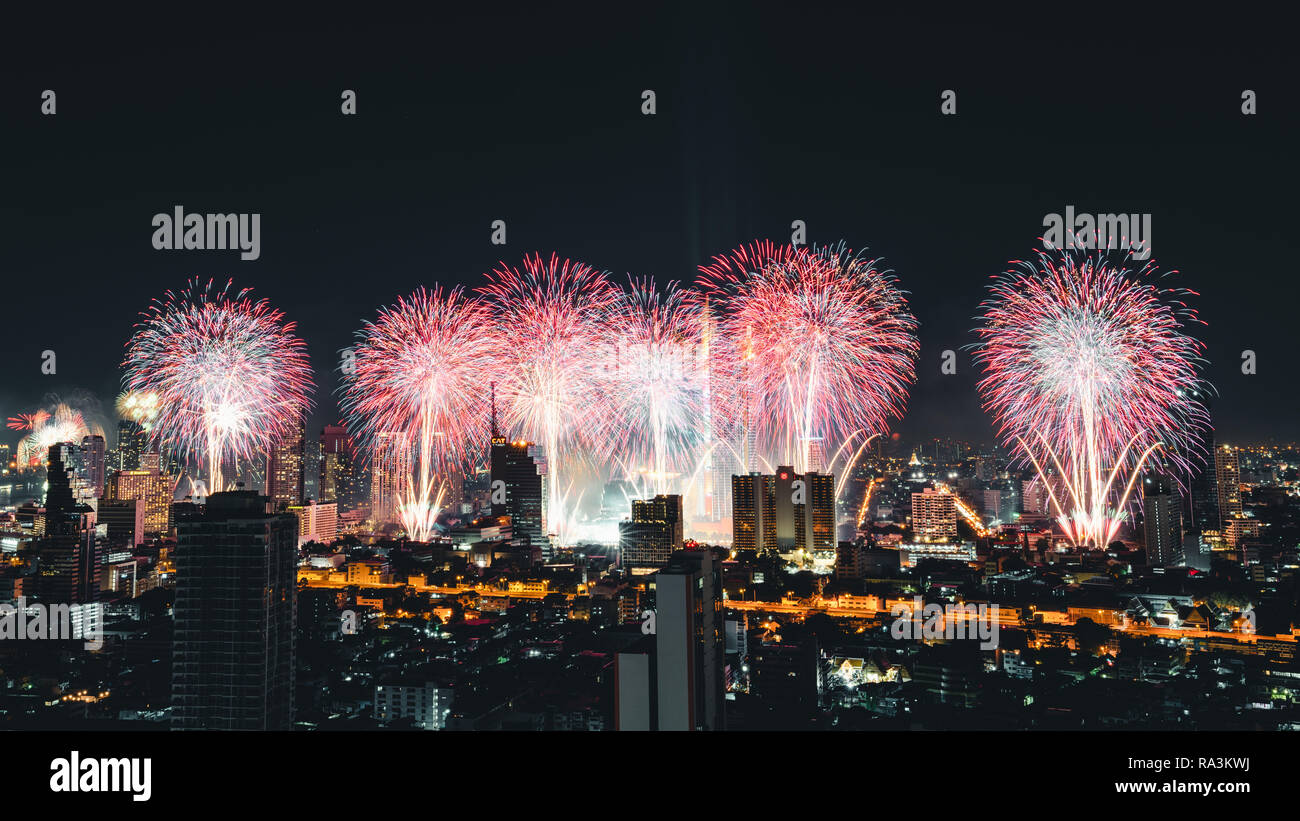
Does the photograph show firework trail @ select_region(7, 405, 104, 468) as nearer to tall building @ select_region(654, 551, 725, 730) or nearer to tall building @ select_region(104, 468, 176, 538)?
tall building @ select_region(104, 468, 176, 538)

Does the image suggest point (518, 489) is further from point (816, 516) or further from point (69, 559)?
point (69, 559)

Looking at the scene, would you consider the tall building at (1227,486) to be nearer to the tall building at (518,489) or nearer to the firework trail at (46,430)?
the tall building at (518,489)

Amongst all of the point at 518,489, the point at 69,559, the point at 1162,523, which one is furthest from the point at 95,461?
the point at 1162,523

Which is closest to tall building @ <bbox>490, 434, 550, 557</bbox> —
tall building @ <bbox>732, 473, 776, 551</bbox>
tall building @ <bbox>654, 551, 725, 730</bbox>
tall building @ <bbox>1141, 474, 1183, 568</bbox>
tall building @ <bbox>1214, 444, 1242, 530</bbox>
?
tall building @ <bbox>732, 473, 776, 551</bbox>

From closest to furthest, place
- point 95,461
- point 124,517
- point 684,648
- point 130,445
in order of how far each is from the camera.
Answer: point 684,648 < point 124,517 < point 95,461 < point 130,445
